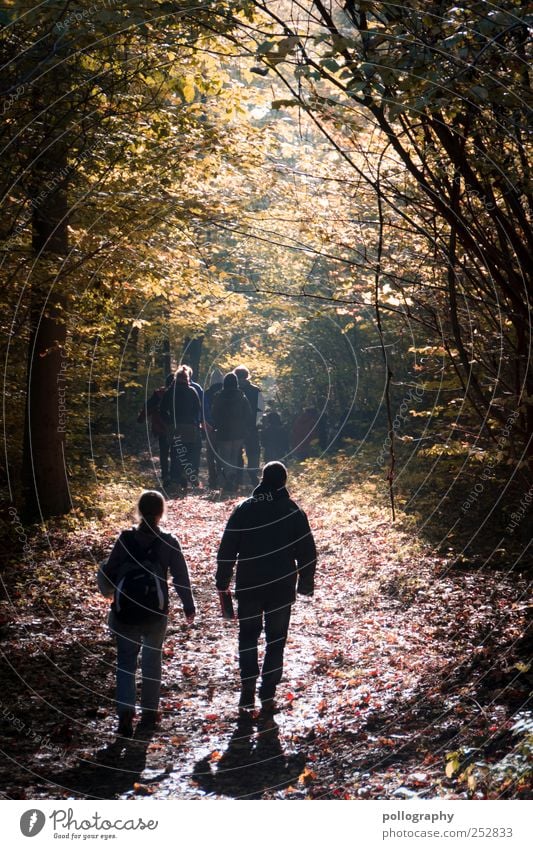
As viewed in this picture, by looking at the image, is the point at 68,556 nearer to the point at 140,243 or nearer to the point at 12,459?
the point at 12,459

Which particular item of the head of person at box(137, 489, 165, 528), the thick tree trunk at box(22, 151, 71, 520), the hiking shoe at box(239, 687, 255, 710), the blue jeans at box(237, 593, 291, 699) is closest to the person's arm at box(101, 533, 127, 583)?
the head of person at box(137, 489, 165, 528)

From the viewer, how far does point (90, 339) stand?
14.4 meters

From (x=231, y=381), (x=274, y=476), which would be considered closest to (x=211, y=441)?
(x=231, y=381)

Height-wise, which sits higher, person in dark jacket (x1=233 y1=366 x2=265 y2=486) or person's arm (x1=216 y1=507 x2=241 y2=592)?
person in dark jacket (x1=233 y1=366 x2=265 y2=486)

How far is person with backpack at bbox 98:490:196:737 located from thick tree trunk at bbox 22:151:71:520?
176 inches

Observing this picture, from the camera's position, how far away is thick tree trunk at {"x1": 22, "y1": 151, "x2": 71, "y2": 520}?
1091 centimetres

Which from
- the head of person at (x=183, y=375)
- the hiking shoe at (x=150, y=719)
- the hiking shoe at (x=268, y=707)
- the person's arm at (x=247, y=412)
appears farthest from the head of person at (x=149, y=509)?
the person's arm at (x=247, y=412)

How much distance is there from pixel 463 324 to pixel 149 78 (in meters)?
5.25

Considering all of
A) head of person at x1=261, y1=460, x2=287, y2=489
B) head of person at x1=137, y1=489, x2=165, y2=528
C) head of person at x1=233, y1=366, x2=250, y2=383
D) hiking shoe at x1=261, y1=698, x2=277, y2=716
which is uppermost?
head of person at x1=233, y1=366, x2=250, y2=383

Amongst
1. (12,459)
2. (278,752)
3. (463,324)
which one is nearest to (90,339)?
(12,459)

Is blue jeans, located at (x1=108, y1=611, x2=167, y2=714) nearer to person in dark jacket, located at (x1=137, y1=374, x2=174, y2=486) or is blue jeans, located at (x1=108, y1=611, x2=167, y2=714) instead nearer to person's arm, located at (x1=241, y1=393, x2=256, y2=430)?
person in dark jacket, located at (x1=137, y1=374, x2=174, y2=486)

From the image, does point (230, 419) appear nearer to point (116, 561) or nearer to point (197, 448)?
point (197, 448)

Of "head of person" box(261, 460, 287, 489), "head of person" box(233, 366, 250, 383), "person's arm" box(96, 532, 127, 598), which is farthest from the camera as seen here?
"head of person" box(233, 366, 250, 383)

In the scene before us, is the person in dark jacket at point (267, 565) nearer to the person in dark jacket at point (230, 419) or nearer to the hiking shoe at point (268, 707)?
the hiking shoe at point (268, 707)
